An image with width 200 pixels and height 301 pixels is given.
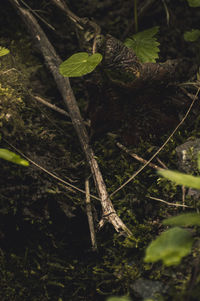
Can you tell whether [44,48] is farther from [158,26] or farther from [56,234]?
[56,234]

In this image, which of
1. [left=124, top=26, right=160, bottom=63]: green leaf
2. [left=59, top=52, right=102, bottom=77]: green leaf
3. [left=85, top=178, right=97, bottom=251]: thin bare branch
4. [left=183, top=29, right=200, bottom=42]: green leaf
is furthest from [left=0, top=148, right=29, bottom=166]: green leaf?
[left=183, top=29, right=200, bottom=42]: green leaf

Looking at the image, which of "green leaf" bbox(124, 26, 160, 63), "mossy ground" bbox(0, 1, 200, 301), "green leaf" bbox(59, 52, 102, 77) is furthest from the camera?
"green leaf" bbox(124, 26, 160, 63)

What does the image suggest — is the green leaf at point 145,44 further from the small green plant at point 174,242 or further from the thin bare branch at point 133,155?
the small green plant at point 174,242

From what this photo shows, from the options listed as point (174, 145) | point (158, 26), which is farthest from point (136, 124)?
point (158, 26)

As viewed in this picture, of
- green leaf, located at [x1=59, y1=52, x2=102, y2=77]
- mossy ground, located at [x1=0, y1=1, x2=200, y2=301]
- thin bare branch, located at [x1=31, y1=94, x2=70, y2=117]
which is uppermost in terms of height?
green leaf, located at [x1=59, y1=52, x2=102, y2=77]

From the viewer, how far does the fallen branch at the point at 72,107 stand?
4.98 ft

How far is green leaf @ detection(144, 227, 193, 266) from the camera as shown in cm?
93

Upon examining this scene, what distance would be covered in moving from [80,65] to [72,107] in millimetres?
262

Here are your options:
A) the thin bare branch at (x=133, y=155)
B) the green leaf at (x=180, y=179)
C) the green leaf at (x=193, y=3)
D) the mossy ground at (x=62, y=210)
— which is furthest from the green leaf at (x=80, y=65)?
the green leaf at (x=180, y=179)

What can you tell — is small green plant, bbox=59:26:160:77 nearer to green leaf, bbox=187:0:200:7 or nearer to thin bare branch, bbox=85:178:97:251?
green leaf, bbox=187:0:200:7

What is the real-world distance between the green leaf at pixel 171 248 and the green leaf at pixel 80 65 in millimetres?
987

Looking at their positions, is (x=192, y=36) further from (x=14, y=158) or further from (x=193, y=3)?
(x=14, y=158)

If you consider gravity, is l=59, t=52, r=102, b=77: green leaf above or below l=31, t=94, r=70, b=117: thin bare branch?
above

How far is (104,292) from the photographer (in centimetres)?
145
